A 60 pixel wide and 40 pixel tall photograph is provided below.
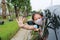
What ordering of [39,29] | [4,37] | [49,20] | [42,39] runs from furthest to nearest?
[4,37] < [39,29] < [42,39] < [49,20]

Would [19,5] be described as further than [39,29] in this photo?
Yes

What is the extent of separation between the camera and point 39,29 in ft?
9.07

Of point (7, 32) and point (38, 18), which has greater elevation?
point (38, 18)

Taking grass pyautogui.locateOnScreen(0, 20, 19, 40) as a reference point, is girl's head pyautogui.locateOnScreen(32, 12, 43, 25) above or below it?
above

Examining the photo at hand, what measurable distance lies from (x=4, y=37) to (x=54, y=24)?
30.3 feet

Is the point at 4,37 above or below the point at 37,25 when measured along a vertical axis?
below

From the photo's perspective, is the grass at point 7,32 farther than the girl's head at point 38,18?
Yes

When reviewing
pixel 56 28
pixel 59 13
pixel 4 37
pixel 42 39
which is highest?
pixel 59 13

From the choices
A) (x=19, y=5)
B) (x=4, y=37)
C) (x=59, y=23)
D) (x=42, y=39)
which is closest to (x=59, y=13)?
(x=59, y=23)

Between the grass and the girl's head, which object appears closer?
the girl's head

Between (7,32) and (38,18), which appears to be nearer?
(38,18)

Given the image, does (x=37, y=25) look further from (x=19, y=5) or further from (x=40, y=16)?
(x=19, y=5)

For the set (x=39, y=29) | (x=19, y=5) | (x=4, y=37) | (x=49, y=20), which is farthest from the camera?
(x=19, y=5)

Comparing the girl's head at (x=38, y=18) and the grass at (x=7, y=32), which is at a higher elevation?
the girl's head at (x=38, y=18)
